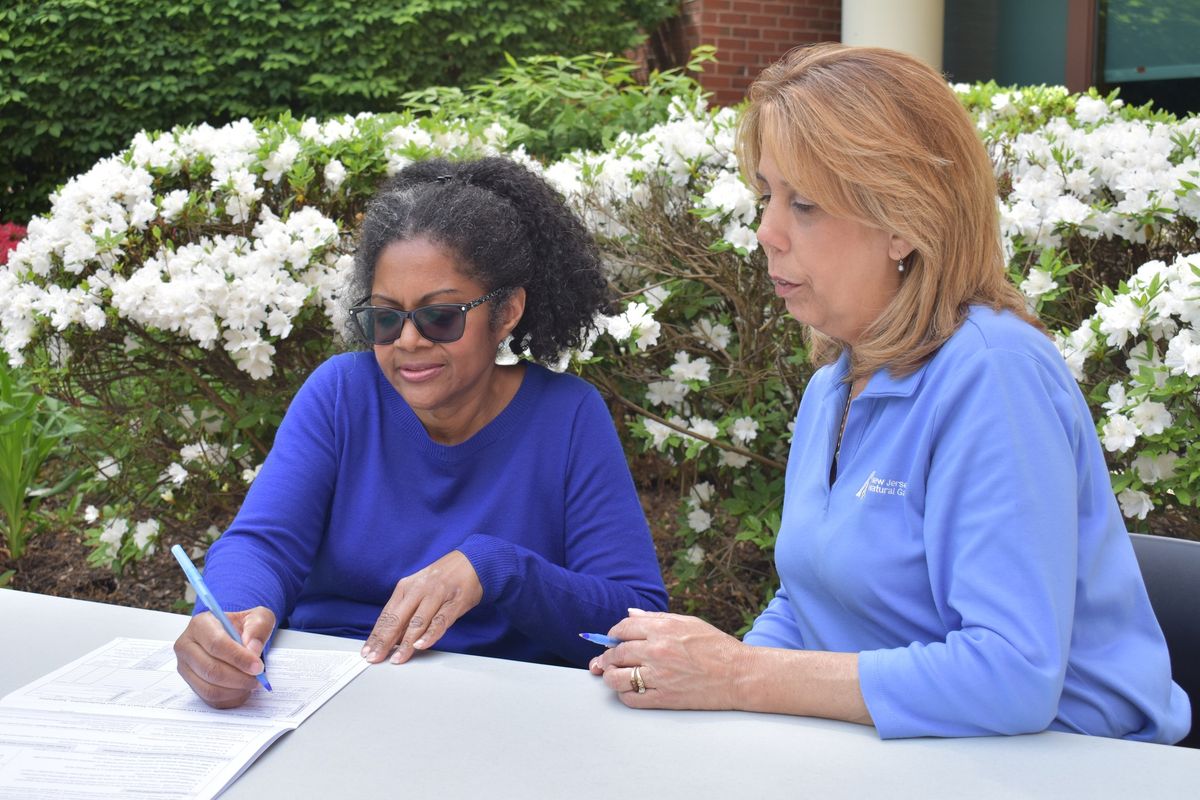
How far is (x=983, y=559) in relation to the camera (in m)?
1.43

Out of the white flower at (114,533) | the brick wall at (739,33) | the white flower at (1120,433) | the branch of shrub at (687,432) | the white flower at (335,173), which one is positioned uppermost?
the brick wall at (739,33)

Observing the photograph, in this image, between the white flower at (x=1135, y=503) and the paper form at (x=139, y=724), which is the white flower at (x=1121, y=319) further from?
the paper form at (x=139, y=724)

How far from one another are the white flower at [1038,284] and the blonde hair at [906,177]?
1147 mm

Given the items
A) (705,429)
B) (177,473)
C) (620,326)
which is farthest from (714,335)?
(177,473)

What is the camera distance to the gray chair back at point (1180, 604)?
5.68 ft

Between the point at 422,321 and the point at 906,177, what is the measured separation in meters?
0.96

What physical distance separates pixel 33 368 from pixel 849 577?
2.96m

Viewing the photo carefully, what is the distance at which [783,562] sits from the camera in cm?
182

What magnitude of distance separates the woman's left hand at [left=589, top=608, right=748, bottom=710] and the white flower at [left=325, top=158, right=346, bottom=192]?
2.35 meters

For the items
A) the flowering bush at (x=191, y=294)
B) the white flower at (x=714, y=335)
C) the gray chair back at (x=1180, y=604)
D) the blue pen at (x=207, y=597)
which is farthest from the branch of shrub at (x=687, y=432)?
the blue pen at (x=207, y=597)

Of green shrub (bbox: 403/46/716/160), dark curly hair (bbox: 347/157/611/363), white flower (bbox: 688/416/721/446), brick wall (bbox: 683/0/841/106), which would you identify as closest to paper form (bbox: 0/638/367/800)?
dark curly hair (bbox: 347/157/611/363)

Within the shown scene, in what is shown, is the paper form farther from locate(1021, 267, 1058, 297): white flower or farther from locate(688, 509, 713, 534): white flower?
locate(1021, 267, 1058, 297): white flower

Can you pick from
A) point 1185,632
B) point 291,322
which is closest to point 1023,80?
point 291,322

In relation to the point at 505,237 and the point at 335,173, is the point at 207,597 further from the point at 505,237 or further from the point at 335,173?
the point at 335,173
